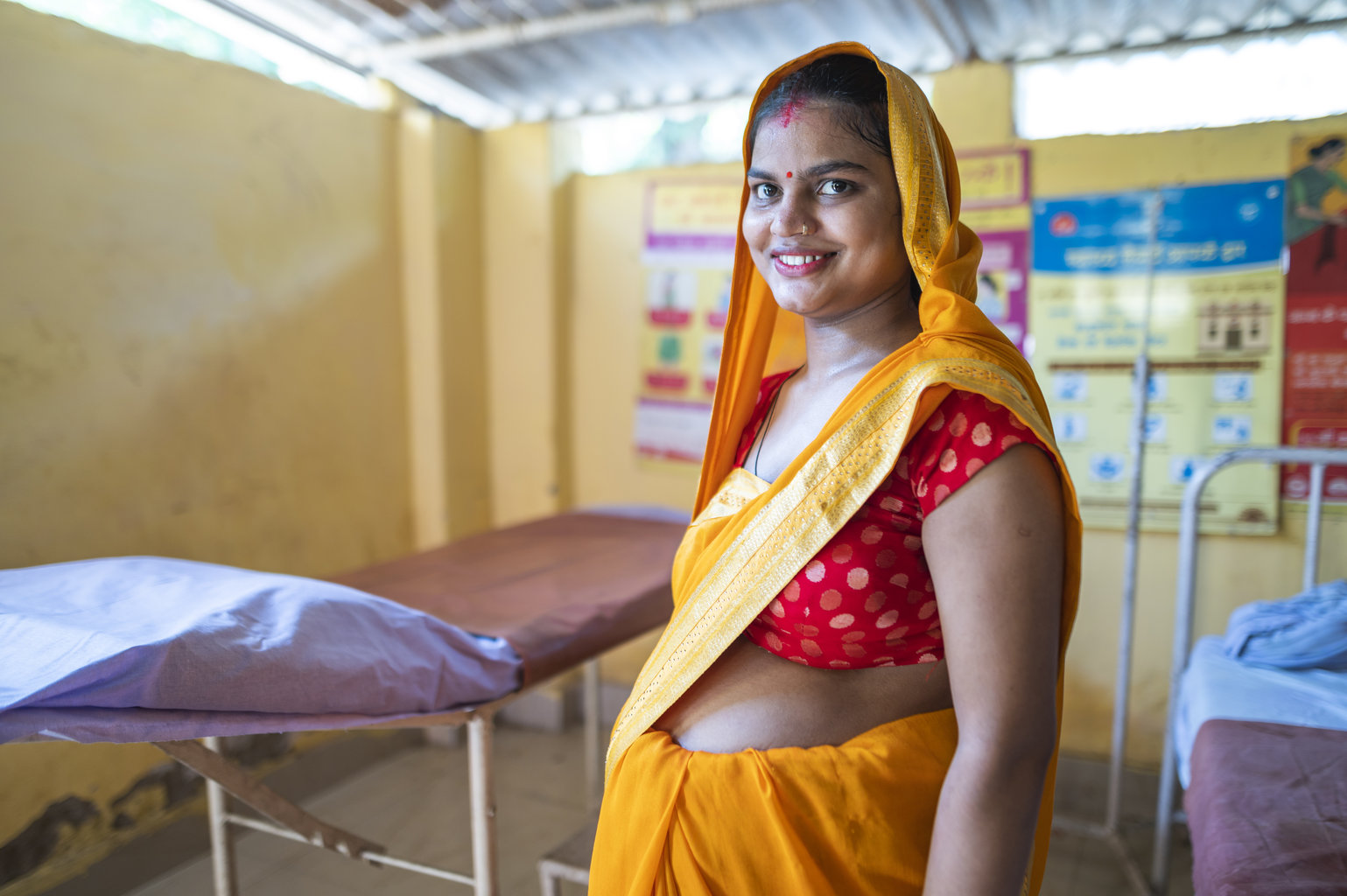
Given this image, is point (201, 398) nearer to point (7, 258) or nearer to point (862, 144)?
point (7, 258)

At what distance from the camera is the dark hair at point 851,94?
1.09 meters

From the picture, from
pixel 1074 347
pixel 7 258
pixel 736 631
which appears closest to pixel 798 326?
pixel 736 631

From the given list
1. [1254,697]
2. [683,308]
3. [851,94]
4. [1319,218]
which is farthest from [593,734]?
[1319,218]

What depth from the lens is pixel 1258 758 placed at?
169cm

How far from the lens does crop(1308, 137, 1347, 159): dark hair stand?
274cm

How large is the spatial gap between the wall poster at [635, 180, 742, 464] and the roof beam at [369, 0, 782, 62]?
2.75 feet

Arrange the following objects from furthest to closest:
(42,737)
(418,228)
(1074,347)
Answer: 1. (418,228)
2. (1074,347)
3. (42,737)

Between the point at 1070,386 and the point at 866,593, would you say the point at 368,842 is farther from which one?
the point at 1070,386

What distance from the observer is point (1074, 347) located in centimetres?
309

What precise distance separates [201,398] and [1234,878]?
300 centimetres

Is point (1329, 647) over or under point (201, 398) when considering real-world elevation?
under

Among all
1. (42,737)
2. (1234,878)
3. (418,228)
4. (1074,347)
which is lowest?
(1234,878)

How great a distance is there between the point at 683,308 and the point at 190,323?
1881 mm

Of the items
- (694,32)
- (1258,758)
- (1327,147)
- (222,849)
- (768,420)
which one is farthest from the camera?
(694,32)
